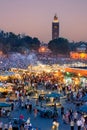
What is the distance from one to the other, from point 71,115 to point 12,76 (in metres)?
17.3

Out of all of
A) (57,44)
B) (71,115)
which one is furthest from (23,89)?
(57,44)

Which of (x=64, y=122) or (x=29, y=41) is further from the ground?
(x=29, y=41)

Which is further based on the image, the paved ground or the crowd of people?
the paved ground

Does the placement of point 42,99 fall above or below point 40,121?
above

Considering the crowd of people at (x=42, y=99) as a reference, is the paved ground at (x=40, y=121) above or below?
below

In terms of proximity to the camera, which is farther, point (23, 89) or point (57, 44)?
Answer: point (57, 44)

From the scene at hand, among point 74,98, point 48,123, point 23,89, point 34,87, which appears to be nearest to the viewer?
point 48,123

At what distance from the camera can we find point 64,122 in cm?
2080

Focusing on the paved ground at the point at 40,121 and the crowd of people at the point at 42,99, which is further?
the paved ground at the point at 40,121

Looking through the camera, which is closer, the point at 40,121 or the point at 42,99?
the point at 40,121

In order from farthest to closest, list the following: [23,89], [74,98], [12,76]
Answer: [12,76]
[23,89]
[74,98]

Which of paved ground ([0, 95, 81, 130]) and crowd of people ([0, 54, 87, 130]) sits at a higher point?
crowd of people ([0, 54, 87, 130])

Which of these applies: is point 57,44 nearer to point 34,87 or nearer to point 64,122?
point 34,87

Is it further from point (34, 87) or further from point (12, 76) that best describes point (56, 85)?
point (12, 76)
